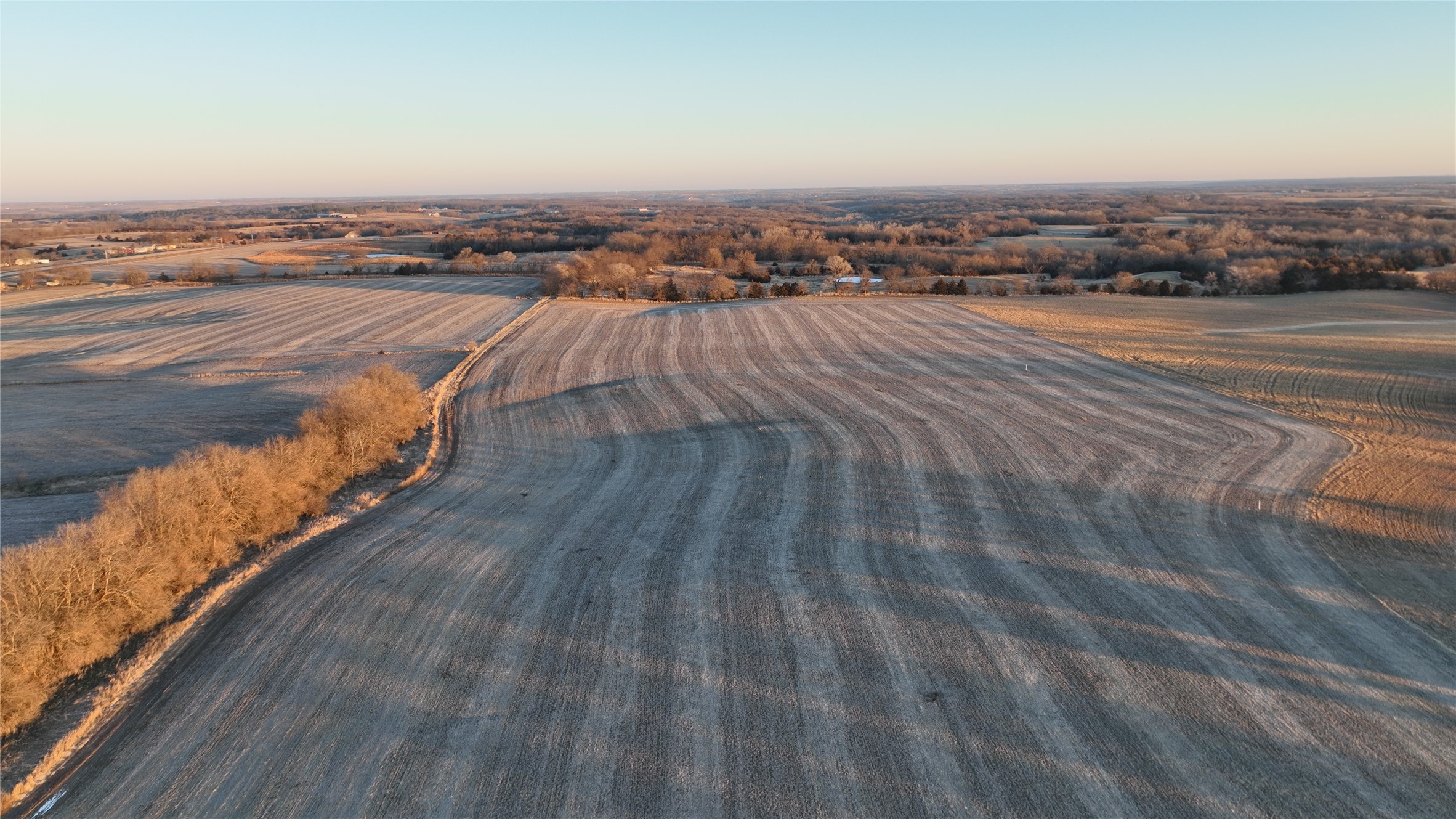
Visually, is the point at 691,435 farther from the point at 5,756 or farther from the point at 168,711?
the point at 5,756

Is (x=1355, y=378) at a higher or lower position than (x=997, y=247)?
lower

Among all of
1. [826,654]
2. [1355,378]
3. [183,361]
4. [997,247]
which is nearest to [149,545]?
[826,654]

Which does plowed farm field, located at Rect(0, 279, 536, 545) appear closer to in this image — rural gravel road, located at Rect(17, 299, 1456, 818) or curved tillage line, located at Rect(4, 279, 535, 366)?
curved tillage line, located at Rect(4, 279, 535, 366)

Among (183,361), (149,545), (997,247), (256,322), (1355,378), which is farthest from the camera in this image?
(997,247)

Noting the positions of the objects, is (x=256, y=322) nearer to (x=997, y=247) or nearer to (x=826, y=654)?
(x=826, y=654)

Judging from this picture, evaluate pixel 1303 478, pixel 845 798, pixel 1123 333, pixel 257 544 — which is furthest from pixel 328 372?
pixel 1123 333

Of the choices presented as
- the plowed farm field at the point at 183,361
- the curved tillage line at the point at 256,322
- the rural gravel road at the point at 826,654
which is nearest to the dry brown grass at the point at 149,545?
the rural gravel road at the point at 826,654
